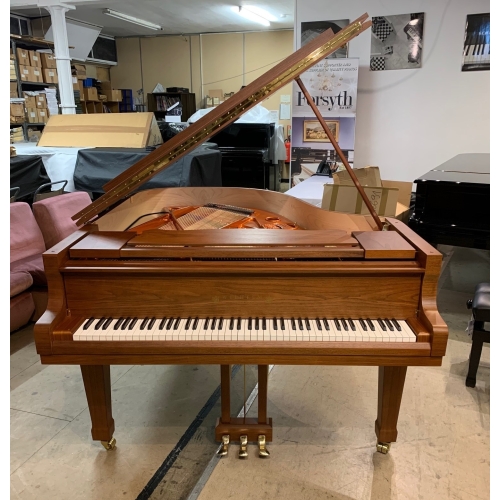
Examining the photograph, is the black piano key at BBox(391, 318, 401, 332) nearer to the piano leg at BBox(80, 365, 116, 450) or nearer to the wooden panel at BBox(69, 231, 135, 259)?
the wooden panel at BBox(69, 231, 135, 259)

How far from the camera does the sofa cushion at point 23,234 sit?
3.27 metres

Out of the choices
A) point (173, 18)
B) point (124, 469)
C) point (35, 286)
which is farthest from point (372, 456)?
point (173, 18)

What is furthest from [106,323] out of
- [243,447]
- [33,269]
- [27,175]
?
[27,175]

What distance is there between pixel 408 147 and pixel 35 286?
4448mm

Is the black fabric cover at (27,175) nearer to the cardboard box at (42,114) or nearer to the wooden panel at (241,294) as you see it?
the cardboard box at (42,114)

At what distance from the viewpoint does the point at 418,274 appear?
5.16ft

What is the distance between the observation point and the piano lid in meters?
1.66

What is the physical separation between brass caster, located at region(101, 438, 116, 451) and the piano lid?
112 cm

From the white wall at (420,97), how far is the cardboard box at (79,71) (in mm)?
5290

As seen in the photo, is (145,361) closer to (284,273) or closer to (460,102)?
(284,273)

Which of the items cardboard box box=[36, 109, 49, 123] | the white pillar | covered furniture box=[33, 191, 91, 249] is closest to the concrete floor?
covered furniture box=[33, 191, 91, 249]

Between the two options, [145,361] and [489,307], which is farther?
[489,307]

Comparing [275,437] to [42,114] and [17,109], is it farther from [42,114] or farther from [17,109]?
[42,114]

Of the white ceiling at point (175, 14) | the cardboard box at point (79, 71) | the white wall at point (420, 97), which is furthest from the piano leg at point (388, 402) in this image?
the cardboard box at point (79, 71)
